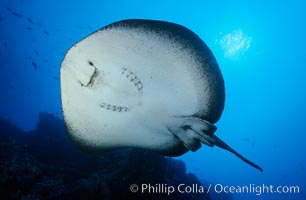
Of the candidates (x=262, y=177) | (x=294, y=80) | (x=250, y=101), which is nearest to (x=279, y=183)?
(x=262, y=177)

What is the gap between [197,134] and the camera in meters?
2.38

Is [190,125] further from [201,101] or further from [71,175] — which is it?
[71,175]

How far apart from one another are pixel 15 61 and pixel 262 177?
53672 millimetres

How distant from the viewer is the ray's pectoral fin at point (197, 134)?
2229 millimetres

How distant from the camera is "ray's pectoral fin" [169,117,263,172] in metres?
2.23

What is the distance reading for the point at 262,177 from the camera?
5228 centimetres
